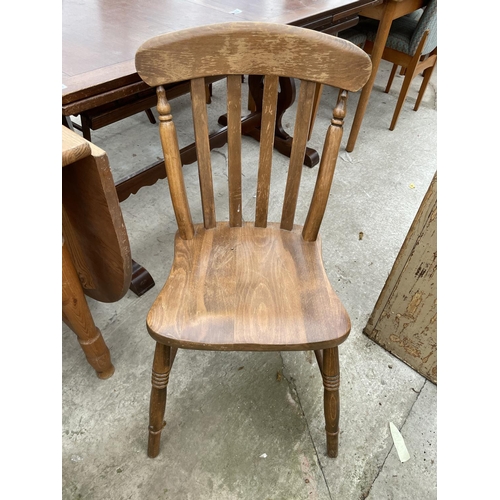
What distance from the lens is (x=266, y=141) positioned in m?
1.03

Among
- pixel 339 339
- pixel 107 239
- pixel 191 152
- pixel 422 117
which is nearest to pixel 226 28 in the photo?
pixel 107 239

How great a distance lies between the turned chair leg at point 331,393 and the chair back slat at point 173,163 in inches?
20.6

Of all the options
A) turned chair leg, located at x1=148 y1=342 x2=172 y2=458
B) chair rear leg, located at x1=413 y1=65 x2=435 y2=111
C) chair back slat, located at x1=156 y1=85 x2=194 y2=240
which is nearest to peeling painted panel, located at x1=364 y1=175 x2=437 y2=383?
chair back slat, located at x1=156 y1=85 x2=194 y2=240

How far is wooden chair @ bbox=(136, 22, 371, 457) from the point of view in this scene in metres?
0.85

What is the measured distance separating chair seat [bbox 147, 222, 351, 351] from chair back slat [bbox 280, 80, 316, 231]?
0.26 ft

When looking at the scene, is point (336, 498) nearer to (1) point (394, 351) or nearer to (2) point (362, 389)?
(2) point (362, 389)

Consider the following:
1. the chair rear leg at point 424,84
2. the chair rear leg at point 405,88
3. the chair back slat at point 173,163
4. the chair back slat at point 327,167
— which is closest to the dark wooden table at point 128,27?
the chair back slat at point 173,163

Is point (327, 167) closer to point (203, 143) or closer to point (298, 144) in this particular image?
point (298, 144)

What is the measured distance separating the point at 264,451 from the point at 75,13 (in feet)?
5.47

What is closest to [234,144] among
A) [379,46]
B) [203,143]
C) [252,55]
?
[203,143]

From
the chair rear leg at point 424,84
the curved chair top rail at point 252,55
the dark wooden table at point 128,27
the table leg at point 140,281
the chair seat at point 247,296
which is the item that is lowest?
the table leg at point 140,281

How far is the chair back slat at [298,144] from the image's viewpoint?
93 cm

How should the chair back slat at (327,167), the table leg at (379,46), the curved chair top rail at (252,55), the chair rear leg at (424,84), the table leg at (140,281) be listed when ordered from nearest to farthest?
1. the curved chair top rail at (252,55)
2. the chair back slat at (327,167)
3. the table leg at (140,281)
4. the table leg at (379,46)
5. the chair rear leg at (424,84)

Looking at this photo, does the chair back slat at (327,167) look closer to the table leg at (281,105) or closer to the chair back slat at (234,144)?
the chair back slat at (234,144)
